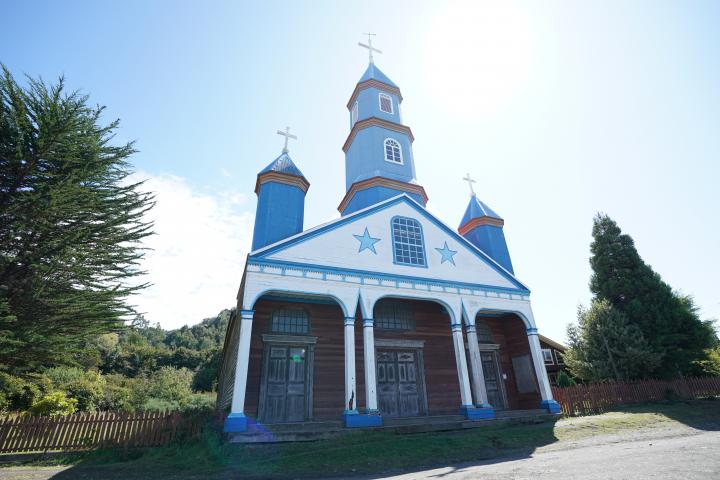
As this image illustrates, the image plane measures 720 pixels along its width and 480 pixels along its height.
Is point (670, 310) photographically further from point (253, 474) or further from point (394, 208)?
point (253, 474)

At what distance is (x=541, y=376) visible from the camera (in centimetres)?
1389

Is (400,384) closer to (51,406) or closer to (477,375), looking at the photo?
(477,375)

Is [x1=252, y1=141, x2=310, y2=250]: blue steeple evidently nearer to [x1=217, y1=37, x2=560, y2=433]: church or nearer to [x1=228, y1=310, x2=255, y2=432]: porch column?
[x1=217, y1=37, x2=560, y2=433]: church

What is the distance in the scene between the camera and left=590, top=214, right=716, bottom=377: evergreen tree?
19984 mm

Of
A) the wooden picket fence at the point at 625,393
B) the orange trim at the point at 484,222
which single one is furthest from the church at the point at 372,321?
the wooden picket fence at the point at 625,393

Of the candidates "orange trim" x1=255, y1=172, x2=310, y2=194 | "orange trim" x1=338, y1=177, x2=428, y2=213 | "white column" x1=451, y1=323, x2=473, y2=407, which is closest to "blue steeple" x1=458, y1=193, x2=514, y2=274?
"orange trim" x1=338, y1=177, x2=428, y2=213

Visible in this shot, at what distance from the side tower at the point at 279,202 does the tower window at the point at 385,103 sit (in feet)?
29.2

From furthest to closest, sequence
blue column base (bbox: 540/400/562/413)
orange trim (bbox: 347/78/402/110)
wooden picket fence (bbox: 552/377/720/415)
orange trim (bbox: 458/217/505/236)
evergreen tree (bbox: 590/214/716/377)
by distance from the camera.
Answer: orange trim (bbox: 347/78/402/110) → evergreen tree (bbox: 590/214/716/377) → orange trim (bbox: 458/217/505/236) → wooden picket fence (bbox: 552/377/720/415) → blue column base (bbox: 540/400/562/413)

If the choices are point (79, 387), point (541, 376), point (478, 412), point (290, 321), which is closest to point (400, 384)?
point (478, 412)

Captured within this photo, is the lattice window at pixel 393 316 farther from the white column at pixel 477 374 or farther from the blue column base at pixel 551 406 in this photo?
the blue column base at pixel 551 406

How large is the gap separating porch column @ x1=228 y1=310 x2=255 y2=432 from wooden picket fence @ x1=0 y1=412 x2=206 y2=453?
3.55 meters

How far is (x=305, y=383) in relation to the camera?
1269 centimetres

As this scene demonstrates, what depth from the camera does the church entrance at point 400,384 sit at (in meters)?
13.6

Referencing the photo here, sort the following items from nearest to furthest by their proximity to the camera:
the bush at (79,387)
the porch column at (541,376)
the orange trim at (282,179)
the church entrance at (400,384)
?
the porch column at (541,376) → the church entrance at (400,384) → the orange trim at (282,179) → the bush at (79,387)
